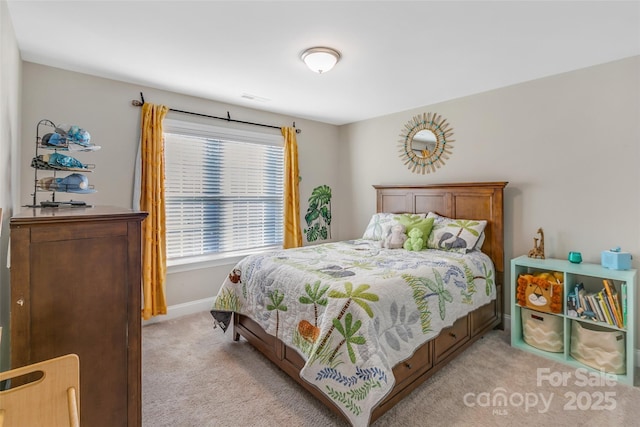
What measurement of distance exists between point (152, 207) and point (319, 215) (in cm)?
227

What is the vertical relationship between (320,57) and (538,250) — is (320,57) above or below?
above

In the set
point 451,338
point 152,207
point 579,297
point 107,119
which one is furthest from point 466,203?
point 107,119

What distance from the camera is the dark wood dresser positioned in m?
1.17

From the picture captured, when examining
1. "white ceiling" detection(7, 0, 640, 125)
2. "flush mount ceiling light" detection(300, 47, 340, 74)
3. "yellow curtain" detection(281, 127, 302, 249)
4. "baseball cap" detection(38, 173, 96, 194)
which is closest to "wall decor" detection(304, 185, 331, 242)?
"yellow curtain" detection(281, 127, 302, 249)

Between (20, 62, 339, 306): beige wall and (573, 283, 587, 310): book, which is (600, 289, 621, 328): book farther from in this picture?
(20, 62, 339, 306): beige wall

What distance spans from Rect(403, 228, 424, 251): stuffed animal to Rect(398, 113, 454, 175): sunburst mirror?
0.96 metres

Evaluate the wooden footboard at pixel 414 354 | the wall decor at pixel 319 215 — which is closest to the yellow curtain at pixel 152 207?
the wooden footboard at pixel 414 354

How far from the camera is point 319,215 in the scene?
4.51 metres

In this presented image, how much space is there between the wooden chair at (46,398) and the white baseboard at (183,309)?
2.29m

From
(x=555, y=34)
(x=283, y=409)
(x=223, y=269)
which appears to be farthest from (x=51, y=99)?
(x=555, y=34)

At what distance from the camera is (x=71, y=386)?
974 millimetres

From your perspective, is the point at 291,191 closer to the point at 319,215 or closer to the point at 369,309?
the point at 319,215

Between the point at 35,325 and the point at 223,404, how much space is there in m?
1.17

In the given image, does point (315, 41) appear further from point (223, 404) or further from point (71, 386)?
point (223, 404)
